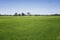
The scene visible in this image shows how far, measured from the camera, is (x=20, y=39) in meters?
10.3

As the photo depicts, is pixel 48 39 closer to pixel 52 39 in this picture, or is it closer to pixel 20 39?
pixel 52 39

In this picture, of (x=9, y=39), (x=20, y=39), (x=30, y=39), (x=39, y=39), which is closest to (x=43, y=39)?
(x=39, y=39)

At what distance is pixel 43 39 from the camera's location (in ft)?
33.6

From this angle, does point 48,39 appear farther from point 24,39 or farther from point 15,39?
point 15,39

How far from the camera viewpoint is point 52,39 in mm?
10266

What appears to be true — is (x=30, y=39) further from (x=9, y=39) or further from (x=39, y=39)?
(x=9, y=39)

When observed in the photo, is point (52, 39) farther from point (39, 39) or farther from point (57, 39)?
point (39, 39)

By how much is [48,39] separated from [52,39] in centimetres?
33

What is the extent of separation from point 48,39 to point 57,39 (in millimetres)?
733

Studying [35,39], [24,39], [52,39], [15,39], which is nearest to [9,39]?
[15,39]

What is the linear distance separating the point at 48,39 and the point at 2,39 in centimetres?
379

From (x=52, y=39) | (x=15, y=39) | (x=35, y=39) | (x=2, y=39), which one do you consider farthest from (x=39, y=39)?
(x=2, y=39)

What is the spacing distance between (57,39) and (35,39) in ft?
5.92

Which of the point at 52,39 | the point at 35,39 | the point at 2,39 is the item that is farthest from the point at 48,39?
the point at 2,39
